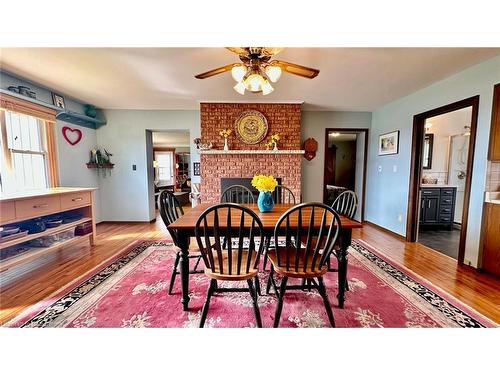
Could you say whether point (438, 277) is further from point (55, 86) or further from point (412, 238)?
point (55, 86)

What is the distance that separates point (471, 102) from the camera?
2.37m

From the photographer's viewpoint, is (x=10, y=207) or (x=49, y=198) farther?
(x=49, y=198)

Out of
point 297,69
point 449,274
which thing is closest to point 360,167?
point 449,274

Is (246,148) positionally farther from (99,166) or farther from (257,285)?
(99,166)

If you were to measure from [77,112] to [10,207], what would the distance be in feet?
7.79

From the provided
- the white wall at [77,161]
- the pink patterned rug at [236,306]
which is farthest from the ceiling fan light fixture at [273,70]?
the white wall at [77,161]

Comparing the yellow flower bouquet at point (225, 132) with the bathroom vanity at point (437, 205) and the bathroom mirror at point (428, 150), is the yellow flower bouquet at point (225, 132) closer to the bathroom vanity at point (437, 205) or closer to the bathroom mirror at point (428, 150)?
the bathroom vanity at point (437, 205)

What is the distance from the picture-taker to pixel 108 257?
8.50 feet

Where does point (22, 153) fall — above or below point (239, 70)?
below

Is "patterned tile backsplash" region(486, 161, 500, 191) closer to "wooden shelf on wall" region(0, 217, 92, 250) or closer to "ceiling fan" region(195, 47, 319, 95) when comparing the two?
"ceiling fan" region(195, 47, 319, 95)

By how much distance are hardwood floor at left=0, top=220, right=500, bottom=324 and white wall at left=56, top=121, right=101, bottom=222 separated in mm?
1093

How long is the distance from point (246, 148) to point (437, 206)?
11.8ft
